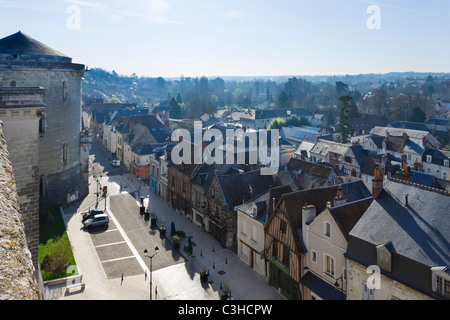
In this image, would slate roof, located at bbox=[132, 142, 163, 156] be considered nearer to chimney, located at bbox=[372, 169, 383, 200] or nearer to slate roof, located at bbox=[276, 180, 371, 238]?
slate roof, located at bbox=[276, 180, 371, 238]

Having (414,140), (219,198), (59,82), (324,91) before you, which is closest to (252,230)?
(219,198)

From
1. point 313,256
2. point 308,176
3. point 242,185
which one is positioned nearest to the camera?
point 313,256

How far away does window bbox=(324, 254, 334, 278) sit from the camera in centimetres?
1791

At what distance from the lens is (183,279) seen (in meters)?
22.5

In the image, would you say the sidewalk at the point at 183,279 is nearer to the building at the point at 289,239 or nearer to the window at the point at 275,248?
the building at the point at 289,239

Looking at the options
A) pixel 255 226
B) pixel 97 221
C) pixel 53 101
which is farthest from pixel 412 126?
pixel 53 101

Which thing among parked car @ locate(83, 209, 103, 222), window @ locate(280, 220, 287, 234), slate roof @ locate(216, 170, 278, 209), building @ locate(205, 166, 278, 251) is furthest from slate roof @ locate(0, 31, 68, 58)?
window @ locate(280, 220, 287, 234)

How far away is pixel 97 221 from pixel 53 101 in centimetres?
1232

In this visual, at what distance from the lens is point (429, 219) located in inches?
572

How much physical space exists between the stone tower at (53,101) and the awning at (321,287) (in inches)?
1027

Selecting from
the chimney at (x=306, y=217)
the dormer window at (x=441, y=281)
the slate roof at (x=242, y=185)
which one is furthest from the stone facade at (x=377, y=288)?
the slate roof at (x=242, y=185)

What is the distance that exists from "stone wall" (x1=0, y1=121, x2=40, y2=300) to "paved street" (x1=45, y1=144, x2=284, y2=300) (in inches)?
615

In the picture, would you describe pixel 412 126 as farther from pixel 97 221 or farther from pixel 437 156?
pixel 97 221
